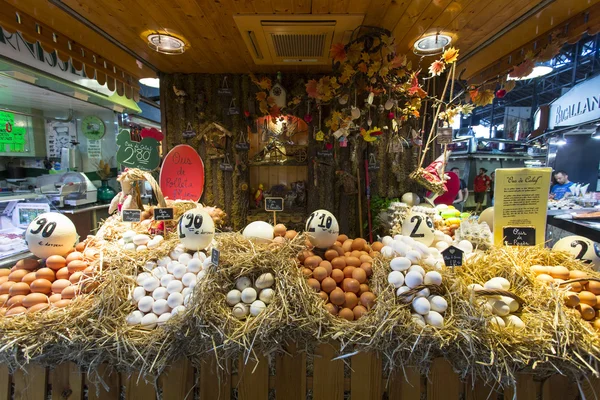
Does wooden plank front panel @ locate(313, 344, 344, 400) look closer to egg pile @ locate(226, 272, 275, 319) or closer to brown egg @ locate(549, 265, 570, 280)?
egg pile @ locate(226, 272, 275, 319)

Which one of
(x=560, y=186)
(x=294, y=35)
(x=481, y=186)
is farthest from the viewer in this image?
(x=560, y=186)

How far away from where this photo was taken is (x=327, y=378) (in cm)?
125

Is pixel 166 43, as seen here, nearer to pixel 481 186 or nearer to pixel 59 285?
pixel 59 285

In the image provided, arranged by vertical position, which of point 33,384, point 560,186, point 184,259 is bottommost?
point 33,384

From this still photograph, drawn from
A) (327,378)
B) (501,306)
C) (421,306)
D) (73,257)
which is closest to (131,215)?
(73,257)

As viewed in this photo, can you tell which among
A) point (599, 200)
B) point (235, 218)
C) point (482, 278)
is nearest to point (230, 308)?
point (482, 278)

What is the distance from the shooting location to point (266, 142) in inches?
143

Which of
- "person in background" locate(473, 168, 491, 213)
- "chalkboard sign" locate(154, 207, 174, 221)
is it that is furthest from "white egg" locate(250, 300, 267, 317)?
"person in background" locate(473, 168, 491, 213)

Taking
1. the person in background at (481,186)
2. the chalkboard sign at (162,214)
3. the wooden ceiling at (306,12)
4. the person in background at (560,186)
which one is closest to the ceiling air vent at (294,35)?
the wooden ceiling at (306,12)

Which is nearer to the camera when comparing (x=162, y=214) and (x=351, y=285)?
(x=351, y=285)

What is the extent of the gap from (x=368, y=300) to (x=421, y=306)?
23cm

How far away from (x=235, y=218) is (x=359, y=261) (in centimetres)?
226

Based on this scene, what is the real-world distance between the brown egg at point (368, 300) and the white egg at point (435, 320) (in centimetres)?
23

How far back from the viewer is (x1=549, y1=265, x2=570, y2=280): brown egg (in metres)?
1.41
